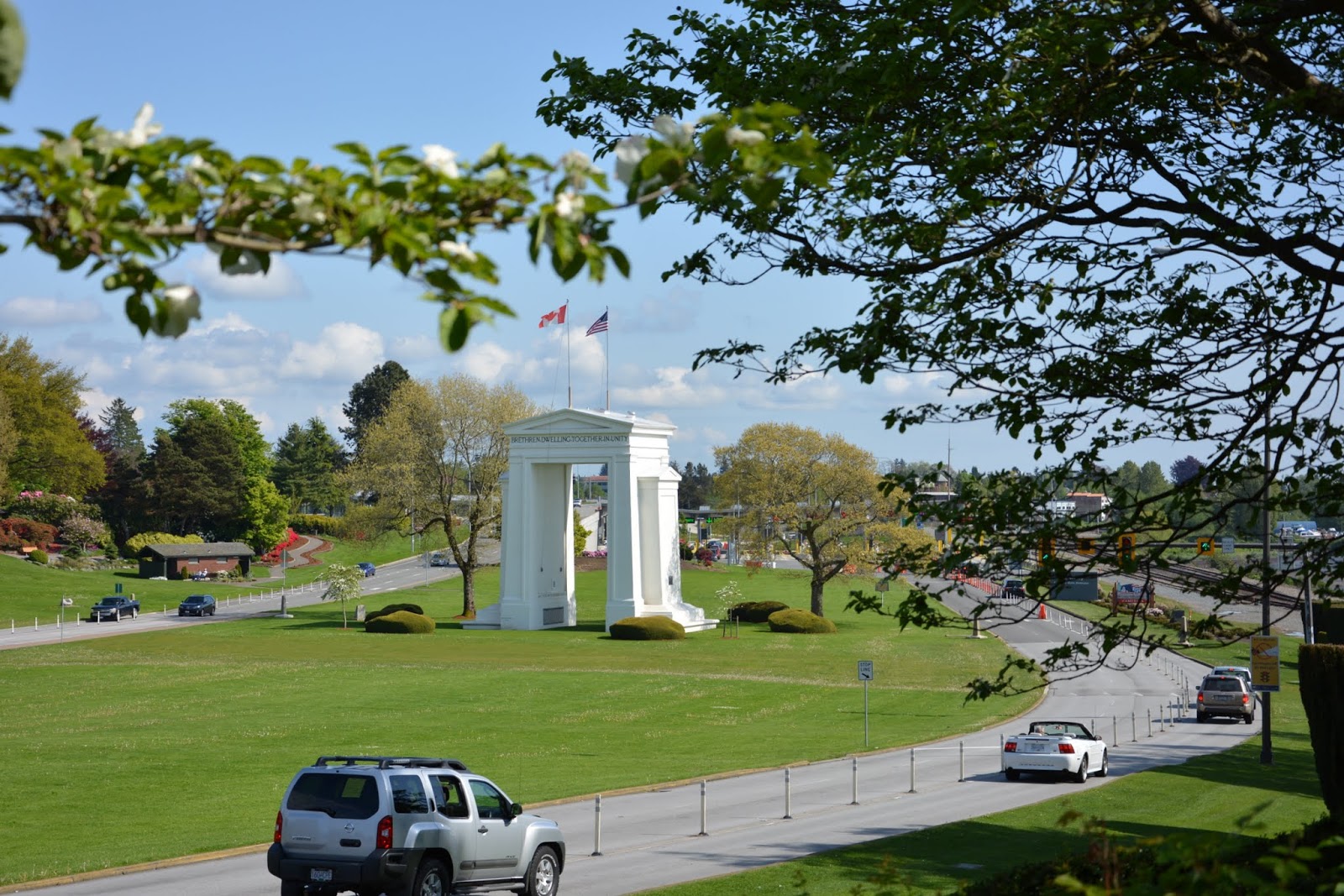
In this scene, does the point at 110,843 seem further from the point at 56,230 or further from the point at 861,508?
the point at 861,508

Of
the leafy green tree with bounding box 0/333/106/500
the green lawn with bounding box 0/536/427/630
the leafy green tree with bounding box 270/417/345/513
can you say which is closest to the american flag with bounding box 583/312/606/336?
the green lawn with bounding box 0/536/427/630

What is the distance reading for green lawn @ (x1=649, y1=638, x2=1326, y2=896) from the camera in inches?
755

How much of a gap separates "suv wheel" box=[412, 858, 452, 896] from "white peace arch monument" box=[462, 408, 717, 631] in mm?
58410

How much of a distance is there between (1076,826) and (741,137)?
61.7 ft

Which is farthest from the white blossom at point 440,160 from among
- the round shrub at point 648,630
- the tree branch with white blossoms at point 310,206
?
the round shrub at point 648,630

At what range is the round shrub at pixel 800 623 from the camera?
77.0 meters

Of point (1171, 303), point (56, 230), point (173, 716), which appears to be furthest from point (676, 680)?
point (56, 230)

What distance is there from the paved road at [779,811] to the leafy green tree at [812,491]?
34030 millimetres

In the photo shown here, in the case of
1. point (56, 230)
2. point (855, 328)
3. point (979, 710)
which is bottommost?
point (979, 710)

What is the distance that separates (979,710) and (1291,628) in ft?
148

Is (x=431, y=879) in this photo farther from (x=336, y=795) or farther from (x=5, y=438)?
(x=5, y=438)

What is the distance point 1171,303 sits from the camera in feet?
37.9

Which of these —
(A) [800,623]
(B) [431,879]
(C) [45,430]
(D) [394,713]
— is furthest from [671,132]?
(C) [45,430]

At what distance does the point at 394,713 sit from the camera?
44250 mm
